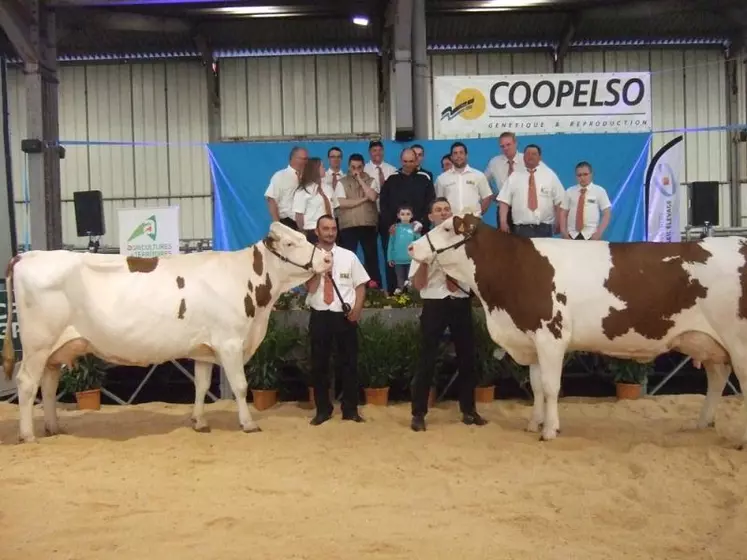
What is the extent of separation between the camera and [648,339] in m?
5.45

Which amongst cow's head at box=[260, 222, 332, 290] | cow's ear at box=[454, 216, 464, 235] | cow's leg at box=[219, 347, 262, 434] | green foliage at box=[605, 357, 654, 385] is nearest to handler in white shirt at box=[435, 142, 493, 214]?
green foliage at box=[605, 357, 654, 385]

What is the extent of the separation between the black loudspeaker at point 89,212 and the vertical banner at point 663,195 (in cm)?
707

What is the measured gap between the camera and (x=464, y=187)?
805cm

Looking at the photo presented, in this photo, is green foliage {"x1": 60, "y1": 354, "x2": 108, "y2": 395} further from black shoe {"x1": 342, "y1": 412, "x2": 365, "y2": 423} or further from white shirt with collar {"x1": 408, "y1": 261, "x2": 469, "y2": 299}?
white shirt with collar {"x1": 408, "y1": 261, "x2": 469, "y2": 299}

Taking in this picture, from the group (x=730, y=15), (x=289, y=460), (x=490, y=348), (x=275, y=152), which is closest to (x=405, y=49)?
(x=275, y=152)

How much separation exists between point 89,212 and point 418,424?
19.2ft

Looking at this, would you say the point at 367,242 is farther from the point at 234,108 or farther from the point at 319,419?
the point at 234,108

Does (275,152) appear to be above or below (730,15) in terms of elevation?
below

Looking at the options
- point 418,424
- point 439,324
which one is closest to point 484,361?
point 439,324

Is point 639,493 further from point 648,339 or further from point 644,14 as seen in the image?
point 644,14

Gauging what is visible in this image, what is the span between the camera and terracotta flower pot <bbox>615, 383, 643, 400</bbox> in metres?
7.13

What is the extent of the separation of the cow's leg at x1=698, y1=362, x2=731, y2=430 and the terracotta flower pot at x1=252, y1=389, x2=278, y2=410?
3727mm

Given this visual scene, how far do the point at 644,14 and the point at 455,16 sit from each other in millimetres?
3543

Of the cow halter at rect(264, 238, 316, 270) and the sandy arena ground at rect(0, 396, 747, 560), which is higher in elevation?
the cow halter at rect(264, 238, 316, 270)
